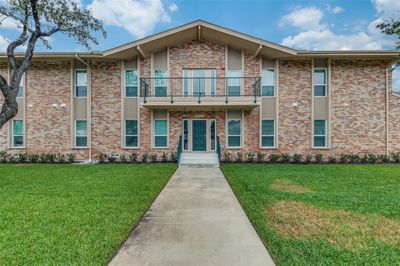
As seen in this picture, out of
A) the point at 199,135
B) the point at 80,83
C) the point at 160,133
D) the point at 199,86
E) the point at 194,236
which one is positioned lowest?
the point at 194,236

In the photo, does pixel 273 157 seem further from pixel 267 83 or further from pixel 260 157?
pixel 267 83

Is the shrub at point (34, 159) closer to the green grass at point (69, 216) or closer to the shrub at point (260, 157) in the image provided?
the green grass at point (69, 216)

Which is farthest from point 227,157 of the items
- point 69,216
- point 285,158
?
point 69,216

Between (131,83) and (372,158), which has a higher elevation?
(131,83)

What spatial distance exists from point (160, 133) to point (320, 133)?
9418mm

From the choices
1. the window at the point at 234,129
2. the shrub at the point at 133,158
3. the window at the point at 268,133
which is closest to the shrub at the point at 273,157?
the window at the point at 268,133

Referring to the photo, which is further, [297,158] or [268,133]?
[268,133]

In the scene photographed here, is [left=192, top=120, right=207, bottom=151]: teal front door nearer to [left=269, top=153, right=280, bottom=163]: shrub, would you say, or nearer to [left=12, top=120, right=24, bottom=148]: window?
[left=269, top=153, right=280, bottom=163]: shrub

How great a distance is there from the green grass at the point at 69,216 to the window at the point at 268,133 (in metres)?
7.42

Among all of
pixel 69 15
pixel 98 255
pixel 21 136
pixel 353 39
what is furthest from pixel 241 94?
pixel 353 39

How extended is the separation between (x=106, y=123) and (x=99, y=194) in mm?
8498

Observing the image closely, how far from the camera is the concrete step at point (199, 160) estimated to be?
12.6m

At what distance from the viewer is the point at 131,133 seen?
14656mm

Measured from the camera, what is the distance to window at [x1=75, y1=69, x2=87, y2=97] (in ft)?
48.5
